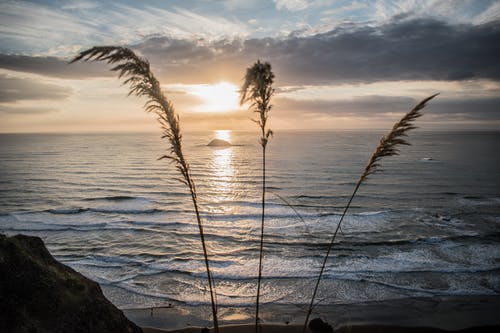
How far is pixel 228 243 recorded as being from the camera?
1373 centimetres

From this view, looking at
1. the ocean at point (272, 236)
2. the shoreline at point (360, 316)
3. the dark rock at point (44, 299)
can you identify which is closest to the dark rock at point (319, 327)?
the shoreline at point (360, 316)

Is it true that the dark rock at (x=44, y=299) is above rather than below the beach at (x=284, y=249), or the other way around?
above

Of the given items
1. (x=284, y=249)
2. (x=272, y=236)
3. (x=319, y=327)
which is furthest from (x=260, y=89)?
(x=272, y=236)

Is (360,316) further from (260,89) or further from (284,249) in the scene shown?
(260,89)

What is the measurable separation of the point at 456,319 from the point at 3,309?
29.7 feet

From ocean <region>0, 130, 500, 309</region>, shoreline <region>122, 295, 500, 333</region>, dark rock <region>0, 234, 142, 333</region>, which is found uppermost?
dark rock <region>0, 234, 142, 333</region>

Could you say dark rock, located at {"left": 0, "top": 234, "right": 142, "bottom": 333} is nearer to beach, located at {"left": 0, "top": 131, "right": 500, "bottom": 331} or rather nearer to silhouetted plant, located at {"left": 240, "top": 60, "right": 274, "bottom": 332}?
silhouetted plant, located at {"left": 240, "top": 60, "right": 274, "bottom": 332}

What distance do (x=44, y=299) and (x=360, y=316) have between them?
22.8 feet

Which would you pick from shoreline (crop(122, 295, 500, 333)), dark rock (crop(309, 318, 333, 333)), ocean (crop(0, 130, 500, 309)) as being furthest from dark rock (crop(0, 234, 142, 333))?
dark rock (crop(309, 318, 333, 333))

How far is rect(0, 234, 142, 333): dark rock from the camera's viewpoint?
10.7ft

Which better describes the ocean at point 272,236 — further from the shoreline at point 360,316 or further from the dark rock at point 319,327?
the dark rock at point 319,327

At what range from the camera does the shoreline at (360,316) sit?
7.15m

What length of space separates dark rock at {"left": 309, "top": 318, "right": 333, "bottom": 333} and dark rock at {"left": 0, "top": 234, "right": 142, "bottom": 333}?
4215 millimetres

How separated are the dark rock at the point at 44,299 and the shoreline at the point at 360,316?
376 cm
